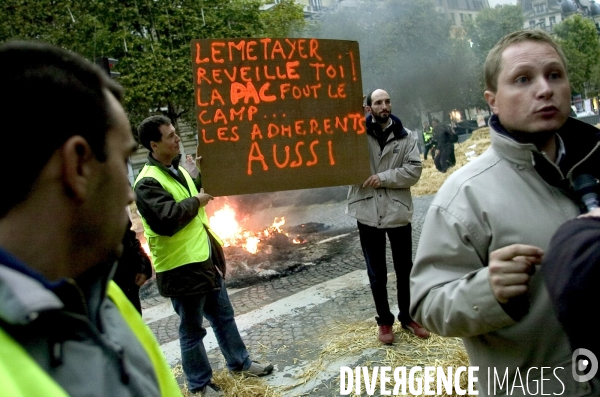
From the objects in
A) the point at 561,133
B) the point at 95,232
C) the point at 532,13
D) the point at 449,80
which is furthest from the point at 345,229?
the point at 532,13

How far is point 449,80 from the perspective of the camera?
31000mm

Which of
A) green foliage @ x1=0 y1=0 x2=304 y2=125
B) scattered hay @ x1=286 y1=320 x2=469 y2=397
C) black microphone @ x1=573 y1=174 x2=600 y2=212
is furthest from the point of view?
green foliage @ x1=0 y1=0 x2=304 y2=125

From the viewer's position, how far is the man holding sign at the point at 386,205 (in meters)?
4.33

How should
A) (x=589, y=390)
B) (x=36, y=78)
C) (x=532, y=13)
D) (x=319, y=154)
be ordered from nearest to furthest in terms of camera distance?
(x=36, y=78), (x=589, y=390), (x=319, y=154), (x=532, y=13)

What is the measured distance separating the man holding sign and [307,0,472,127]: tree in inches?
1016

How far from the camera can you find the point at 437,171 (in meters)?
15.0

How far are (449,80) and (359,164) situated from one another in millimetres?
29188

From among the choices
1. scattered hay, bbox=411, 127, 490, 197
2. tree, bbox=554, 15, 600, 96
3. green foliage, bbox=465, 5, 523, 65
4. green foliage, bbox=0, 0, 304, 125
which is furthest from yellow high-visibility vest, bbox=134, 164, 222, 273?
tree, bbox=554, 15, 600, 96

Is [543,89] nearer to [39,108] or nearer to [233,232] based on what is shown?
[39,108]

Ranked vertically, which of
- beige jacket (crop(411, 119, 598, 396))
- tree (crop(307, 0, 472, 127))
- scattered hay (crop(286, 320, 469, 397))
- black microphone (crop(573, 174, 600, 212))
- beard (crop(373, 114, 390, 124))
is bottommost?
scattered hay (crop(286, 320, 469, 397))

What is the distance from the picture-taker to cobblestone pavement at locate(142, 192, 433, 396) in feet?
13.4

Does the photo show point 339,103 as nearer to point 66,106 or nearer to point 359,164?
point 359,164

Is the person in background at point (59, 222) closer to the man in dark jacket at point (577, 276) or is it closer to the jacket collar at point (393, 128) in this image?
the man in dark jacket at point (577, 276)

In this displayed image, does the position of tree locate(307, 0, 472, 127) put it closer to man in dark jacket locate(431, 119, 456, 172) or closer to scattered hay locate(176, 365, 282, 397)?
man in dark jacket locate(431, 119, 456, 172)
